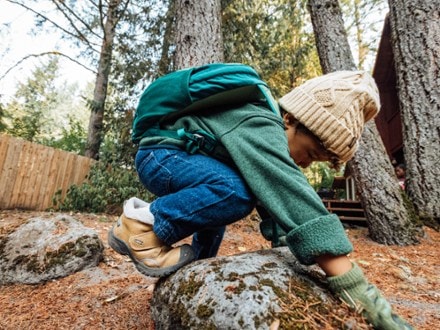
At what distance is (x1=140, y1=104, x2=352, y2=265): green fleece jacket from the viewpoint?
116 cm

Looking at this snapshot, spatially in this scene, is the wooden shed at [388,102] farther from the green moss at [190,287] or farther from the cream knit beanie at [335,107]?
the green moss at [190,287]

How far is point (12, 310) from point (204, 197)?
4.90 feet

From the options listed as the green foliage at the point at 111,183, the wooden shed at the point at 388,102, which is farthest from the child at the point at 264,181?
the wooden shed at the point at 388,102

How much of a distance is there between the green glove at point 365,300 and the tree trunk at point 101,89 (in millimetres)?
7828

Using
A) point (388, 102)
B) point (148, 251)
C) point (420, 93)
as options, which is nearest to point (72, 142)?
point (420, 93)

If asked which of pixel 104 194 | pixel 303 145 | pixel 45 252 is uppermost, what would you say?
pixel 303 145

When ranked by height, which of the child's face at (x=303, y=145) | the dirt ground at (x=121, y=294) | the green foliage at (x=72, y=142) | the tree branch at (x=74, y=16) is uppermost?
the tree branch at (x=74, y=16)

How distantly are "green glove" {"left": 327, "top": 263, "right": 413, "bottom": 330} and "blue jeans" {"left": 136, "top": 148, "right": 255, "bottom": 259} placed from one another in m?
0.49

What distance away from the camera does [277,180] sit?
49.1 inches

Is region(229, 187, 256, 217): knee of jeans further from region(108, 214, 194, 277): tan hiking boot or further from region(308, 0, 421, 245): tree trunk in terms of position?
region(308, 0, 421, 245): tree trunk

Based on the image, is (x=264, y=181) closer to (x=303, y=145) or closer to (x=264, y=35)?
(x=303, y=145)

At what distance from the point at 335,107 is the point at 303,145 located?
0.24m

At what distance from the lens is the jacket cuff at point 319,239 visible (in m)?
1.14

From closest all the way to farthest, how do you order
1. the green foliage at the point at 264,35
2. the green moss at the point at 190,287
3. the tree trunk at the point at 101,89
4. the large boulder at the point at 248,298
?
1. the large boulder at the point at 248,298
2. the green moss at the point at 190,287
3. the green foliage at the point at 264,35
4. the tree trunk at the point at 101,89
